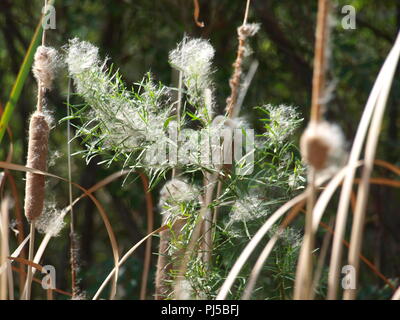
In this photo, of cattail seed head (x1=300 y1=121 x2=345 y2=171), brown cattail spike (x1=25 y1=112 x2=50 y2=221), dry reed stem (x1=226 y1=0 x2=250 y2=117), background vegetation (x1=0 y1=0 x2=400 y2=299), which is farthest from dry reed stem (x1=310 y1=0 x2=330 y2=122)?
background vegetation (x1=0 y1=0 x2=400 y2=299)

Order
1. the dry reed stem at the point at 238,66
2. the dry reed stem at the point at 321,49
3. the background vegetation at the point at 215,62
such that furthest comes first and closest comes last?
the background vegetation at the point at 215,62 → the dry reed stem at the point at 238,66 → the dry reed stem at the point at 321,49

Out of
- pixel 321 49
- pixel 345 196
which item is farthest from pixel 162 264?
pixel 321 49

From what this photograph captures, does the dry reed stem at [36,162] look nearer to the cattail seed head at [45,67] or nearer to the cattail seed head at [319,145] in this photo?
the cattail seed head at [45,67]

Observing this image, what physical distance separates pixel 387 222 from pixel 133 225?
87cm

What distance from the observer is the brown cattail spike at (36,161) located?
0.73 metres

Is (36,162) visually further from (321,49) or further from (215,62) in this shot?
(215,62)

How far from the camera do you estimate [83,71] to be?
760mm

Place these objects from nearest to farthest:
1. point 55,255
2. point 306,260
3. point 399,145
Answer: point 306,260
point 399,145
point 55,255

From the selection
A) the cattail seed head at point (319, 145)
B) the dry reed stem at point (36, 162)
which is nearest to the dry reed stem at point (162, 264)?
the dry reed stem at point (36, 162)

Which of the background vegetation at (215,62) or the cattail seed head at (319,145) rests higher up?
the background vegetation at (215,62)

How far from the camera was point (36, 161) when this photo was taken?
740 millimetres

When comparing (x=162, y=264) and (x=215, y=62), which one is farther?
(x=215, y=62)
